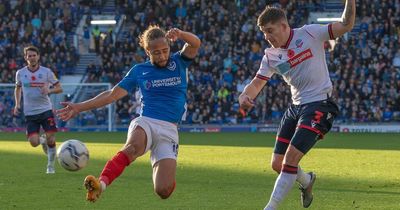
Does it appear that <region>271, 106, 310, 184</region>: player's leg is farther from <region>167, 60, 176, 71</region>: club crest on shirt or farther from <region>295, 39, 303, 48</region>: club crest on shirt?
<region>167, 60, 176, 71</region>: club crest on shirt

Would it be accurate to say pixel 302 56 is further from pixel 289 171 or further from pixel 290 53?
pixel 289 171

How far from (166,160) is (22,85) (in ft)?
29.7

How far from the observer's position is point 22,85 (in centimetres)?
1884

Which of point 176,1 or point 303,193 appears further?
point 176,1

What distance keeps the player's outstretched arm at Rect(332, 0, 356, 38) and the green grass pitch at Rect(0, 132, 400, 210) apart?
2449 millimetres

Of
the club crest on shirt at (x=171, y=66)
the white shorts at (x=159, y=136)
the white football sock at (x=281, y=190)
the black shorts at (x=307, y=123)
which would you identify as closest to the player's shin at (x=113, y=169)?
the white shorts at (x=159, y=136)

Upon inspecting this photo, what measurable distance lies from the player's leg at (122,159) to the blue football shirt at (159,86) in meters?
0.30

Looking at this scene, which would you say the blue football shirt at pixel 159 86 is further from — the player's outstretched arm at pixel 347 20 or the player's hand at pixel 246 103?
the player's outstretched arm at pixel 347 20

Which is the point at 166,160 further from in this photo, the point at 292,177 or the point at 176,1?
the point at 176,1

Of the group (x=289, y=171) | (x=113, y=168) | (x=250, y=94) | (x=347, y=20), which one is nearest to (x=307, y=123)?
(x=289, y=171)

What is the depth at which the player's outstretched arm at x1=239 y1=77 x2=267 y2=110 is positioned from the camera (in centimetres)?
995

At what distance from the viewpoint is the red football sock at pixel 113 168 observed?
31.5 feet

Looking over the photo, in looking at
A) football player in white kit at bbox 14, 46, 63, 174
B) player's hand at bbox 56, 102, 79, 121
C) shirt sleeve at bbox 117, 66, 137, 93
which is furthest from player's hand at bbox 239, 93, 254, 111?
football player in white kit at bbox 14, 46, 63, 174

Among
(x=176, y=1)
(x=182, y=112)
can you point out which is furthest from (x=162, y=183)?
(x=176, y=1)
